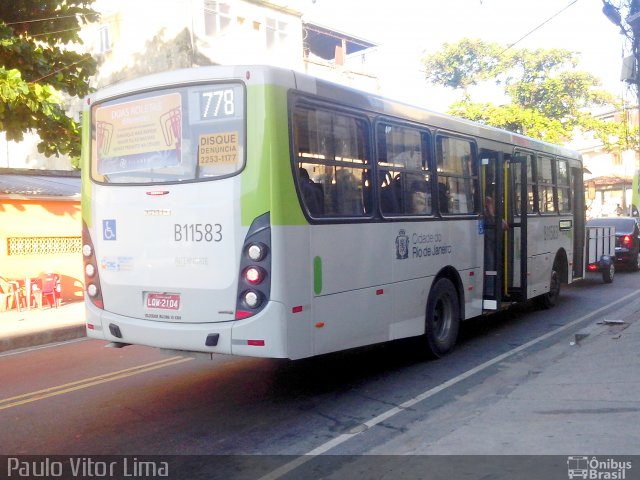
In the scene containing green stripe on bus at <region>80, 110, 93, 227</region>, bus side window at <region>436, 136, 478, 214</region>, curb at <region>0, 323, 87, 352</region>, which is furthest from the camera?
curb at <region>0, 323, 87, 352</region>

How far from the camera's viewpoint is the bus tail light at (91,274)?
6.45 meters

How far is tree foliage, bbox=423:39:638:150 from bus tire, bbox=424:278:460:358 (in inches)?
1030

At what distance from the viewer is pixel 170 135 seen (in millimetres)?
5973

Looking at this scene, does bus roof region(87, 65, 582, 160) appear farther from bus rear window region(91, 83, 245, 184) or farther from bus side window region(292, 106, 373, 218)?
bus side window region(292, 106, 373, 218)

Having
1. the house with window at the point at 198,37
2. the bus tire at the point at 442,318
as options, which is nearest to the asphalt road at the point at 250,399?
the bus tire at the point at 442,318

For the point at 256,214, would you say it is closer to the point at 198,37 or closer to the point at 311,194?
the point at 311,194

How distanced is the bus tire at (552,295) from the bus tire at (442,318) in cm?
413

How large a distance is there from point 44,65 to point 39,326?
4748 mm

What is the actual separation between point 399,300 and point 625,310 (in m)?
6.39

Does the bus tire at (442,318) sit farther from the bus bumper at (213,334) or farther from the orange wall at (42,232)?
the orange wall at (42,232)

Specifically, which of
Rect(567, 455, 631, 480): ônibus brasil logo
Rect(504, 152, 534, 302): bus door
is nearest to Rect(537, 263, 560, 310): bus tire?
Rect(504, 152, 534, 302): bus door

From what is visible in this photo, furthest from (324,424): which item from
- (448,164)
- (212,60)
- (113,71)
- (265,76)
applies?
(113,71)

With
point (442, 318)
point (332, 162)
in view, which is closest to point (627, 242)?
point (442, 318)

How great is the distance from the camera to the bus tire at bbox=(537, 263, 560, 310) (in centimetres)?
1200
